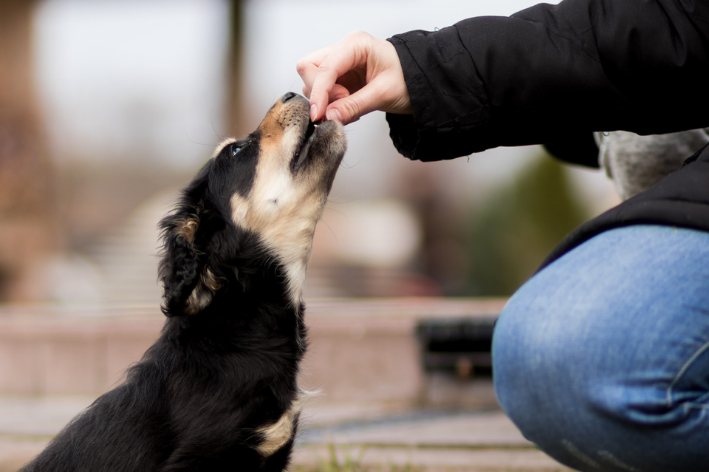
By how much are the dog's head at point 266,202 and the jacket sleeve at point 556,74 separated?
1.76ft

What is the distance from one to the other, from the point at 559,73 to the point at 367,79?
1.79ft

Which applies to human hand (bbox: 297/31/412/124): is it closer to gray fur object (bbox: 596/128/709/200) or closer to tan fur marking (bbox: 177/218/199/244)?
tan fur marking (bbox: 177/218/199/244)

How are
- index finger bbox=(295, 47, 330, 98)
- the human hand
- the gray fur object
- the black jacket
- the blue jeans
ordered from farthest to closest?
the gray fur object, index finger bbox=(295, 47, 330, 98), the human hand, the black jacket, the blue jeans

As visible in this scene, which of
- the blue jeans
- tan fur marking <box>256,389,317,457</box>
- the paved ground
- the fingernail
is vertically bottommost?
the paved ground

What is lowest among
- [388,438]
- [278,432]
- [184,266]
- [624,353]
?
[388,438]

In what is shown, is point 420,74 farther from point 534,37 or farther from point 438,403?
point 438,403

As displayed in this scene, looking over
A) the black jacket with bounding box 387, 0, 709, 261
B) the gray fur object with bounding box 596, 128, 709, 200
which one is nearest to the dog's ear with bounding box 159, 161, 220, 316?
the black jacket with bounding box 387, 0, 709, 261

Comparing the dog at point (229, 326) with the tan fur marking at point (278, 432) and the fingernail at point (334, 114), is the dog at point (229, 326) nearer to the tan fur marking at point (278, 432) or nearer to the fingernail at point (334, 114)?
the tan fur marking at point (278, 432)

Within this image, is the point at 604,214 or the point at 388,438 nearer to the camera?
the point at 604,214

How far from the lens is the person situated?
146 cm

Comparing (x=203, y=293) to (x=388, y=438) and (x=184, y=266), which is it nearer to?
(x=184, y=266)

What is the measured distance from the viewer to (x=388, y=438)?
369 centimetres

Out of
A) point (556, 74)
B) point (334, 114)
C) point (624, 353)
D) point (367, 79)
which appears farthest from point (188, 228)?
point (624, 353)

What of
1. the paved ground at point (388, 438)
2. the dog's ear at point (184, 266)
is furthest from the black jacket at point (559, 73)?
the paved ground at point (388, 438)
